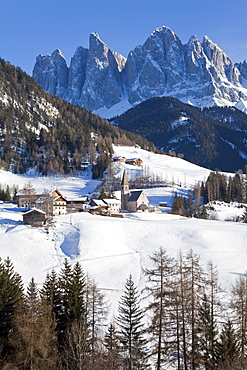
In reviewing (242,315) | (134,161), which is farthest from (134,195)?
(242,315)

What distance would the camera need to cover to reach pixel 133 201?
9188 centimetres

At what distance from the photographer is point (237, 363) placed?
70.0 feet

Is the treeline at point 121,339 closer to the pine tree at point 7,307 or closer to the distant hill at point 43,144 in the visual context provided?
the pine tree at point 7,307

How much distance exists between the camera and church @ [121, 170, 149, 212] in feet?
301

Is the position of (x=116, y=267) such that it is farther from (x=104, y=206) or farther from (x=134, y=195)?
(x=134, y=195)

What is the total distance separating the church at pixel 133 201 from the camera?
91625mm

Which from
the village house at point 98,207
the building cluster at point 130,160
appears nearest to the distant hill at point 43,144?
the building cluster at point 130,160

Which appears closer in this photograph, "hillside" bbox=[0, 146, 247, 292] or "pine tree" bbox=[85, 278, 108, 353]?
"pine tree" bbox=[85, 278, 108, 353]

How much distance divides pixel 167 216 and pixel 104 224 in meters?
20.8

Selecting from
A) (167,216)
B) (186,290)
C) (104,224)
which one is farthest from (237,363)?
(167,216)

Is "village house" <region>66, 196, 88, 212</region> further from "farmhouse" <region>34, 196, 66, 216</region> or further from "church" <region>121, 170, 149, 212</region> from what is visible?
"church" <region>121, 170, 149, 212</region>

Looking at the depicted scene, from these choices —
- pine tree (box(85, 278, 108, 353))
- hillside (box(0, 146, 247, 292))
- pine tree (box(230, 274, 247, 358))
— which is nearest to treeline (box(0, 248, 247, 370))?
pine tree (box(230, 274, 247, 358))

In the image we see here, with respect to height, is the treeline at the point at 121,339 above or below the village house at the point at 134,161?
below

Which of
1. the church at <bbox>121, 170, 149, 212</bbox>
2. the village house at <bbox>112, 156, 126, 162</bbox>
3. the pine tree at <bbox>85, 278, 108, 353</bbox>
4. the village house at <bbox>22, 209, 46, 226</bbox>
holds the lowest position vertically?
the pine tree at <bbox>85, 278, 108, 353</bbox>
